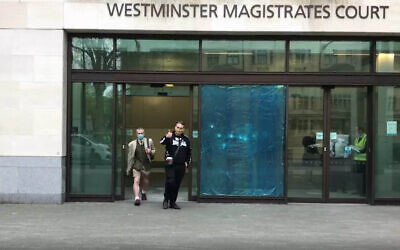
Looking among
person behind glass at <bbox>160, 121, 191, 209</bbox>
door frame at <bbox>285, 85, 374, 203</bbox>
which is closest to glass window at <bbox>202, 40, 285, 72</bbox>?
door frame at <bbox>285, 85, 374, 203</bbox>

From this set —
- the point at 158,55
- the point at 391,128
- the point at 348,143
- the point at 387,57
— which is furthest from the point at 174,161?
the point at 387,57

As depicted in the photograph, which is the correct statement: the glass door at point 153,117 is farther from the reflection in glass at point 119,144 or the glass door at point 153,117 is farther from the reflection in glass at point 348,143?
the reflection in glass at point 348,143

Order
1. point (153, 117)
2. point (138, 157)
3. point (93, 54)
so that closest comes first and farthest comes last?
1. point (138, 157)
2. point (93, 54)
3. point (153, 117)

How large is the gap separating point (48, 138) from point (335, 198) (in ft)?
22.0

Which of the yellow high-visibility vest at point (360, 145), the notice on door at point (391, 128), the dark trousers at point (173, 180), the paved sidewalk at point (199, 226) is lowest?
the paved sidewalk at point (199, 226)

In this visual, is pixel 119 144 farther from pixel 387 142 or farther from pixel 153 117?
pixel 387 142

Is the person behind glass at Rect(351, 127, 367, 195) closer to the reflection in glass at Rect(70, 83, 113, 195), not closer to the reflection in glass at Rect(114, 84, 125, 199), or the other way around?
the reflection in glass at Rect(114, 84, 125, 199)

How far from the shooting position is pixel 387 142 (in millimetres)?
12039

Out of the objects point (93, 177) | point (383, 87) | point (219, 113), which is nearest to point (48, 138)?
point (93, 177)

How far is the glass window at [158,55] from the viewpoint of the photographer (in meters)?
12.1

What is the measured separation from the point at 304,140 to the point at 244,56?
2399 mm

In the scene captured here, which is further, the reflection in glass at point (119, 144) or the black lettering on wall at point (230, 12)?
the reflection in glass at point (119, 144)

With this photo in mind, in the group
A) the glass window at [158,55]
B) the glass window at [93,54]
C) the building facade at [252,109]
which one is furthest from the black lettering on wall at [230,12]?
the glass window at [93,54]

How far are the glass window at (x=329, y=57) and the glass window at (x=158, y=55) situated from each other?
232cm
